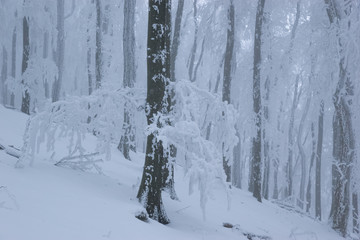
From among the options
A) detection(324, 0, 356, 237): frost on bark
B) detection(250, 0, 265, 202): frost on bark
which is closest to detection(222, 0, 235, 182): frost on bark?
detection(250, 0, 265, 202): frost on bark

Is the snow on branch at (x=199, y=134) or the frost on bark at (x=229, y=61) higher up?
the frost on bark at (x=229, y=61)

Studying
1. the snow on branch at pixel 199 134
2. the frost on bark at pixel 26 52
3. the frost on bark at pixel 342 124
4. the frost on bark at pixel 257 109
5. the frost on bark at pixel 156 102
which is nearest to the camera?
the snow on branch at pixel 199 134

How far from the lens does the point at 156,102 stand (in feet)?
17.5

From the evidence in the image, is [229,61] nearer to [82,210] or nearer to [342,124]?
[342,124]

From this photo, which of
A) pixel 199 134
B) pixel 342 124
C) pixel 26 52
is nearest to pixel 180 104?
pixel 199 134

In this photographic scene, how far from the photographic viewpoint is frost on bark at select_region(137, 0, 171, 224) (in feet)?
17.1

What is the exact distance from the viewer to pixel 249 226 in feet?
25.3

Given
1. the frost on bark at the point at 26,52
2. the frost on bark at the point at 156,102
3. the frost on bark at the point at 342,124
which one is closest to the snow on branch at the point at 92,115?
the frost on bark at the point at 156,102

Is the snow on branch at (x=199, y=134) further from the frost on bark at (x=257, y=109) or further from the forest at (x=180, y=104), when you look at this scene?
the frost on bark at (x=257, y=109)

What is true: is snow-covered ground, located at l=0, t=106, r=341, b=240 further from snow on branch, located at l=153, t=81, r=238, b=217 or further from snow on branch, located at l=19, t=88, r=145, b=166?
snow on branch, located at l=19, t=88, r=145, b=166

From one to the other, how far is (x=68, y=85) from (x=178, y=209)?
2587 centimetres

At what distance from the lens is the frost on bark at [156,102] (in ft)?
17.1

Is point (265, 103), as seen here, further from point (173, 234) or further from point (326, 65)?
point (173, 234)

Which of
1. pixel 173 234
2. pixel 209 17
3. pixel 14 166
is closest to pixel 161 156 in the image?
pixel 173 234
